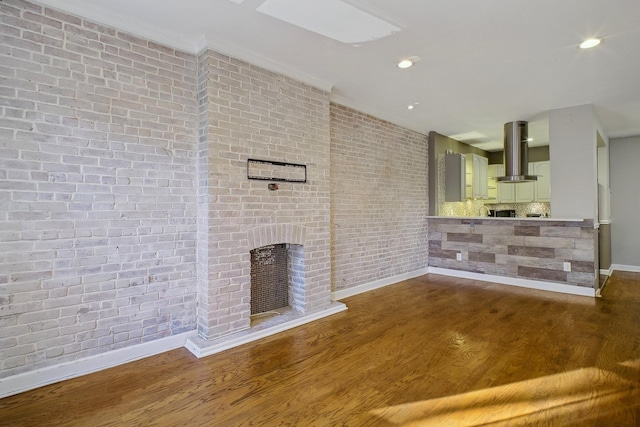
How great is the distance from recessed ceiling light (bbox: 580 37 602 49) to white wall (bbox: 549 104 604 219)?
6.45 feet

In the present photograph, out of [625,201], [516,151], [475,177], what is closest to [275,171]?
[516,151]

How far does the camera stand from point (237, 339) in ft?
9.32

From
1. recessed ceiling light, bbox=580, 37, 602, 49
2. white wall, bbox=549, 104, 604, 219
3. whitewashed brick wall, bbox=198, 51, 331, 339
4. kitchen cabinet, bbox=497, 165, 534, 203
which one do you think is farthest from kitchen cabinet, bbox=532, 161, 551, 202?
whitewashed brick wall, bbox=198, 51, 331, 339

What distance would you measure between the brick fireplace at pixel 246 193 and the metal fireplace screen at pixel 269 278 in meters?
0.15

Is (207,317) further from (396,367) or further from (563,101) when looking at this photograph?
(563,101)

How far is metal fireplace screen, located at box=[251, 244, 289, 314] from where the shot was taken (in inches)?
136

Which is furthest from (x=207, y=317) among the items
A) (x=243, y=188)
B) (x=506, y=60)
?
(x=506, y=60)

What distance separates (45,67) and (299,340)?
2.93m

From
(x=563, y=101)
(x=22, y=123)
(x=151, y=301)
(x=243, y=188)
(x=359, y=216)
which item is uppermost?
(x=563, y=101)

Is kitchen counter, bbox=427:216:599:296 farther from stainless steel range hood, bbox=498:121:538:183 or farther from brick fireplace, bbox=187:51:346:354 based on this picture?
brick fireplace, bbox=187:51:346:354

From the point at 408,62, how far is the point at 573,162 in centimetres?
309

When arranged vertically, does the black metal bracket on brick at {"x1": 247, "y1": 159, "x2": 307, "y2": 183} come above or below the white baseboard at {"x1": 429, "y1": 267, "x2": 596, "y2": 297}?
above

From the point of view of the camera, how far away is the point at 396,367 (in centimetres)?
246

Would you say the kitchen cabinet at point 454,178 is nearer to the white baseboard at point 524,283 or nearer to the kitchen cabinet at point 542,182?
the white baseboard at point 524,283
